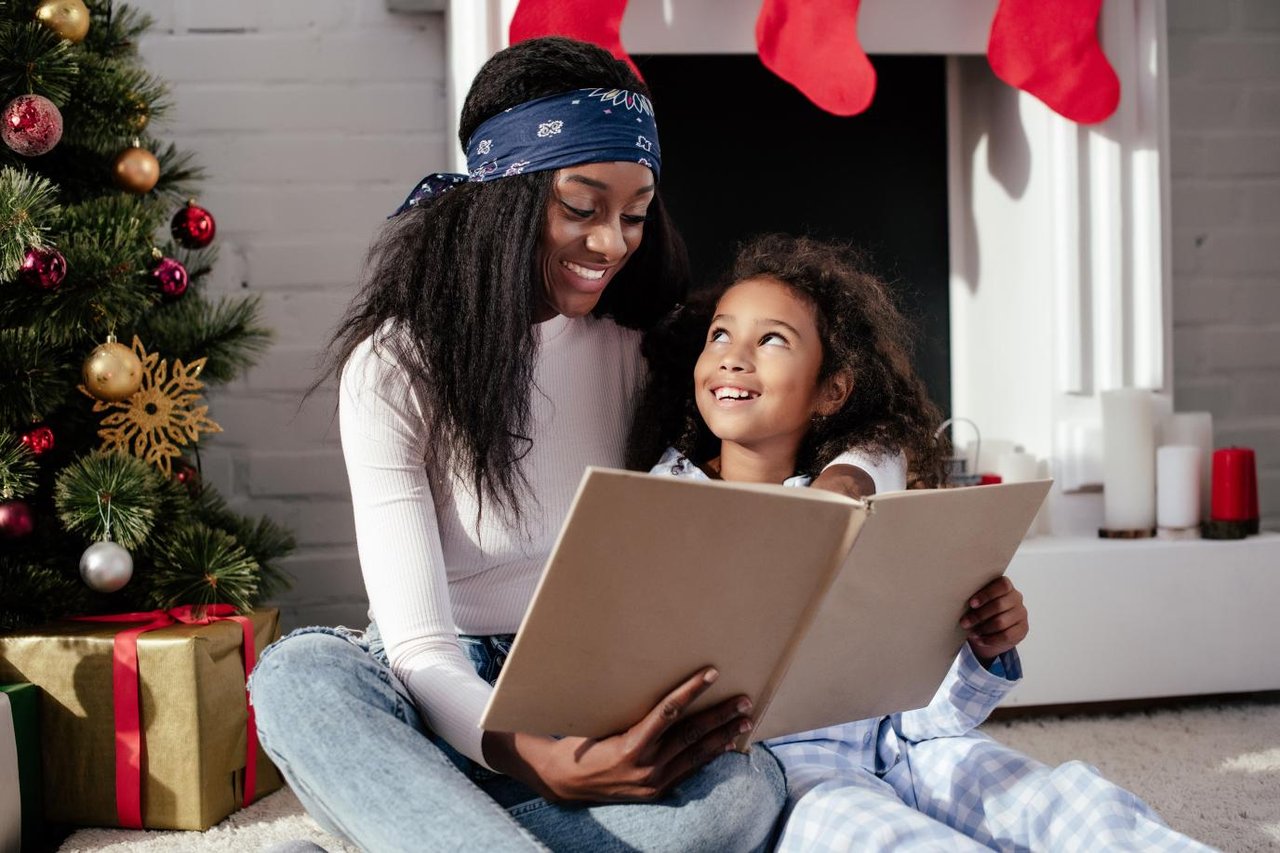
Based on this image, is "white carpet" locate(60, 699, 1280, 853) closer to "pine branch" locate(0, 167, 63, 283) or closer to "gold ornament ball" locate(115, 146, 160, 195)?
"pine branch" locate(0, 167, 63, 283)

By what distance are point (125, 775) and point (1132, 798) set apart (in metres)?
1.11

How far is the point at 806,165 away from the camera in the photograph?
2211 mm

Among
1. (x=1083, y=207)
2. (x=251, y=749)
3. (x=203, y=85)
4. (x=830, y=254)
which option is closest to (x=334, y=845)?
(x=251, y=749)

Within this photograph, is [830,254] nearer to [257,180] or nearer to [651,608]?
[651,608]

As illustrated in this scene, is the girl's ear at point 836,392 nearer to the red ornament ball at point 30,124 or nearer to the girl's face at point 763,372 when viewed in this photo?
the girl's face at point 763,372

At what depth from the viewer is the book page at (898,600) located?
97 centimetres

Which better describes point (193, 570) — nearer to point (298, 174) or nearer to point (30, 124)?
point (30, 124)

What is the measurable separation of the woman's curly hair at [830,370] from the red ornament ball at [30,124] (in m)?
0.75

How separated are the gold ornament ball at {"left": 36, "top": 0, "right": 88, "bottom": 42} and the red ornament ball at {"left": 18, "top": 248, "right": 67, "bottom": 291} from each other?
274 millimetres

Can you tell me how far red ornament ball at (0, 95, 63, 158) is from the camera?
153 cm

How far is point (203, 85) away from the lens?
2078 millimetres

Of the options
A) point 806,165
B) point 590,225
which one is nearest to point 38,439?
point 590,225

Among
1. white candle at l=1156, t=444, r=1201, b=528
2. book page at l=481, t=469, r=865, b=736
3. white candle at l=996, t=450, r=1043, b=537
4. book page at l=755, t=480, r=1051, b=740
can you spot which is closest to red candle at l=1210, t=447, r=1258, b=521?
white candle at l=1156, t=444, r=1201, b=528

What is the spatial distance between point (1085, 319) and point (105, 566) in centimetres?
142
